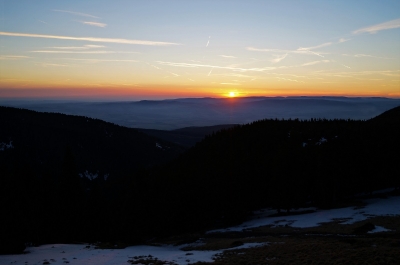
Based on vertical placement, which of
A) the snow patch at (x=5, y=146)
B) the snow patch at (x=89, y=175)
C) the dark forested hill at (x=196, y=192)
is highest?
the dark forested hill at (x=196, y=192)

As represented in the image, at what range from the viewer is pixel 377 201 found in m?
47.9

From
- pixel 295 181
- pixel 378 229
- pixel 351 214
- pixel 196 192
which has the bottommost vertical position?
pixel 196 192

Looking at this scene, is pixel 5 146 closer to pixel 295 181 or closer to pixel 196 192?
pixel 196 192

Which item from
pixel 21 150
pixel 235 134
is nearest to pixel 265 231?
pixel 235 134

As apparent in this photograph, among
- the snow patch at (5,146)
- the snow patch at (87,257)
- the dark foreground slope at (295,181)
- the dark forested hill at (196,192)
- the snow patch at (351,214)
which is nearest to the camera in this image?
the snow patch at (87,257)

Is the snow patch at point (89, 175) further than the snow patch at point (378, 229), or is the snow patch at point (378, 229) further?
the snow patch at point (89, 175)

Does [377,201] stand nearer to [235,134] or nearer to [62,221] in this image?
[62,221]

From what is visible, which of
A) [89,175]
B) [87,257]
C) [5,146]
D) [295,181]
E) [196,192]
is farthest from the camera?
[5,146]

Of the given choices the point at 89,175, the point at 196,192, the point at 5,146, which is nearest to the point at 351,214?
the point at 196,192

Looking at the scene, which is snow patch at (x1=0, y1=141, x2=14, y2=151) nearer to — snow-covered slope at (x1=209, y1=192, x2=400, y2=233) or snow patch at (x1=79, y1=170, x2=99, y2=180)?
snow patch at (x1=79, y1=170, x2=99, y2=180)

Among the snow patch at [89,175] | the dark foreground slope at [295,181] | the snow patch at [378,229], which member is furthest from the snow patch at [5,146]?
the snow patch at [378,229]

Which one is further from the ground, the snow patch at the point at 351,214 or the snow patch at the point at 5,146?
the snow patch at the point at 351,214

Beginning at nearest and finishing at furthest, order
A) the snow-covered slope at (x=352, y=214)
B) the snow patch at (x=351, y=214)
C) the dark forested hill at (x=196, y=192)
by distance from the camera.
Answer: the snow patch at (x=351, y=214) → the snow-covered slope at (x=352, y=214) → the dark forested hill at (x=196, y=192)

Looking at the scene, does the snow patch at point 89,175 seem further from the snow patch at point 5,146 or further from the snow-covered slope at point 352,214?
the snow-covered slope at point 352,214
